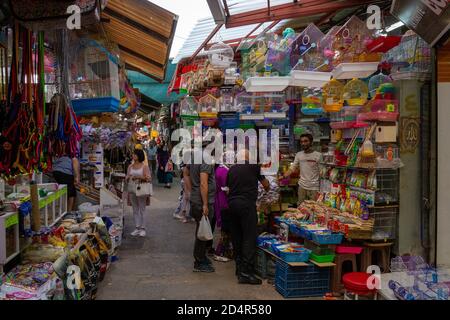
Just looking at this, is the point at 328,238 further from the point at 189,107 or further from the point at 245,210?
the point at 189,107

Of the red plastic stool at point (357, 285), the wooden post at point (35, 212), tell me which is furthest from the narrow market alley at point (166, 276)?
the wooden post at point (35, 212)

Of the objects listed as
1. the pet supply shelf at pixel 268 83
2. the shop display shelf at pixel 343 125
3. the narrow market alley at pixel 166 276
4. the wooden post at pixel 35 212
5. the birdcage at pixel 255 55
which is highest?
the birdcage at pixel 255 55

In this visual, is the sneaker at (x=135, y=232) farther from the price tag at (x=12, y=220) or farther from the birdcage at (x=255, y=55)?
the price tag at (x=12, y=220)

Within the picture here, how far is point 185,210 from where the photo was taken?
9695mm

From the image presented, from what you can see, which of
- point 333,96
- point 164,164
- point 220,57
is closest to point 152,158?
point 164,164

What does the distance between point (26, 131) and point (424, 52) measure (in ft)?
13.4

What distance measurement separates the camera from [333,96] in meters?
5.87

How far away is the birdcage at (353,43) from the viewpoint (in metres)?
5.40

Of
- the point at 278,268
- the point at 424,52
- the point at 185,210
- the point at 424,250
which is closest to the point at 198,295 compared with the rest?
the point at 278,268

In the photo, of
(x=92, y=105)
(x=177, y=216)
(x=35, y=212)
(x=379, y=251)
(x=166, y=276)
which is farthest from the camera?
(x=177, y=216)

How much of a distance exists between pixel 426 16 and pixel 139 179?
5305mm

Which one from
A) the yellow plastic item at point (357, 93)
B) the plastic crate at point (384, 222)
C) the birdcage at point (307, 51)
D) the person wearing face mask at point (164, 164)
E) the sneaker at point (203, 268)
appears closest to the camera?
the plastic crate at point (384, 222)

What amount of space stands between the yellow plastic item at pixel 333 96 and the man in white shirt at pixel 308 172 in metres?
0.92

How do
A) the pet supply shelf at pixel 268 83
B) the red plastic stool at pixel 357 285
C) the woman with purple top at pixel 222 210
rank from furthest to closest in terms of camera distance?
the woman with purple top at pixel 222 210 → the pet supply shelf at pixel 268 83 → the red plastic stool at pixel 357 285
